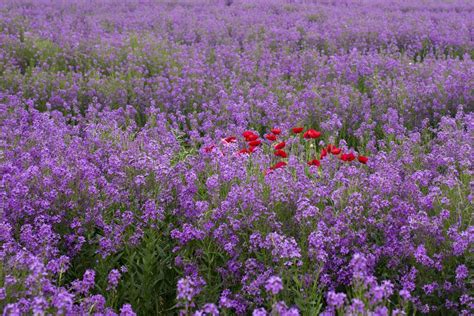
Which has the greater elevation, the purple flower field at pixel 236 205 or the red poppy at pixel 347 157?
the red poppy at pixel 347 157

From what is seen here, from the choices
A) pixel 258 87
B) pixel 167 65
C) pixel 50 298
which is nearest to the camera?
pixel 50 298

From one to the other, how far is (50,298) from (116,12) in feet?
39.9

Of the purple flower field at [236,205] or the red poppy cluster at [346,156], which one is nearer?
the purple flower field at [236,205]

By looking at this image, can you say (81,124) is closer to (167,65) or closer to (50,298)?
(167,65)

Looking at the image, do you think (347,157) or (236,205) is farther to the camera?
(347,157)

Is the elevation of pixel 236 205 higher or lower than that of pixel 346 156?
lower

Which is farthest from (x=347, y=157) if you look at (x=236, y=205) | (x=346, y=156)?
(x=236, y=205)

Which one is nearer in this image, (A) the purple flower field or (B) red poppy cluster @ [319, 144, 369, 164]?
(A) the purple flower field

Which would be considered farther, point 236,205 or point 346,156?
point 346,156

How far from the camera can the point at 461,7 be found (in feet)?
51.0

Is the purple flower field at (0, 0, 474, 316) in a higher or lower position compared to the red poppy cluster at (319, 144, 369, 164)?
lower

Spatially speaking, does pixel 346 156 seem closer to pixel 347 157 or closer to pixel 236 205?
pixel 347 157

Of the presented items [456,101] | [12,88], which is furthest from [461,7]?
[12,88]

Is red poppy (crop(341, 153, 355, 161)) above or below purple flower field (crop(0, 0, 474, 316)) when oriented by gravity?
above
